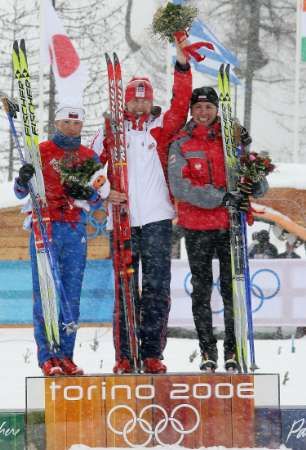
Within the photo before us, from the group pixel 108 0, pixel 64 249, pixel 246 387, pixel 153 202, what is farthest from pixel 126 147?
pixel 108 0

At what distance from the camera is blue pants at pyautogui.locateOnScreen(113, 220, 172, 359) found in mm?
5445

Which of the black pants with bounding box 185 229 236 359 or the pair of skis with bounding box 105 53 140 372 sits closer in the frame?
the pair of skis with bounding box 105 53 140 372

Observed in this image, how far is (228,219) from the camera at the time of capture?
5.53 meters

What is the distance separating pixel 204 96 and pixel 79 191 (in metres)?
0.96

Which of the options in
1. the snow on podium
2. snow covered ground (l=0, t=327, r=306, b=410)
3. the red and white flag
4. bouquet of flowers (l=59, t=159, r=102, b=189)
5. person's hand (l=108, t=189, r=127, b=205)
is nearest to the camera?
the snow on podium

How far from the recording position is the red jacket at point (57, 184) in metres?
5.48

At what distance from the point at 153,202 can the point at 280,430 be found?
150cm

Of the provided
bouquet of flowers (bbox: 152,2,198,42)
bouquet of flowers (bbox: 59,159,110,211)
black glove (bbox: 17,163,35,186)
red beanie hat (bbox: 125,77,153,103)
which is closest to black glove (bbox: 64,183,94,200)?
bouquet of flowers (bbox: 59,159,110,211)

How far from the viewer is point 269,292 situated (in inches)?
377

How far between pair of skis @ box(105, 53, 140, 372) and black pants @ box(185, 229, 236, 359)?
1.28ft

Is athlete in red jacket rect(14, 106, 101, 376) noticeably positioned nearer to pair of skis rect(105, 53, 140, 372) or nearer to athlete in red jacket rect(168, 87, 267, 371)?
pair of skis rect(105, 53, 140, 372)

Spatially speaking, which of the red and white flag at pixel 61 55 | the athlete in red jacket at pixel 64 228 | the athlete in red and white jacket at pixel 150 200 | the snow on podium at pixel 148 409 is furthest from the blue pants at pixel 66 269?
the red and white flag at pixel 61 55

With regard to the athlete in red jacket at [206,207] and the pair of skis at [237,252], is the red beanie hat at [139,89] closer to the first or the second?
the athlete in red jacket at [206,207]

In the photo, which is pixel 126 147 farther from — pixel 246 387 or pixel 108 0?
pixel 108 0
